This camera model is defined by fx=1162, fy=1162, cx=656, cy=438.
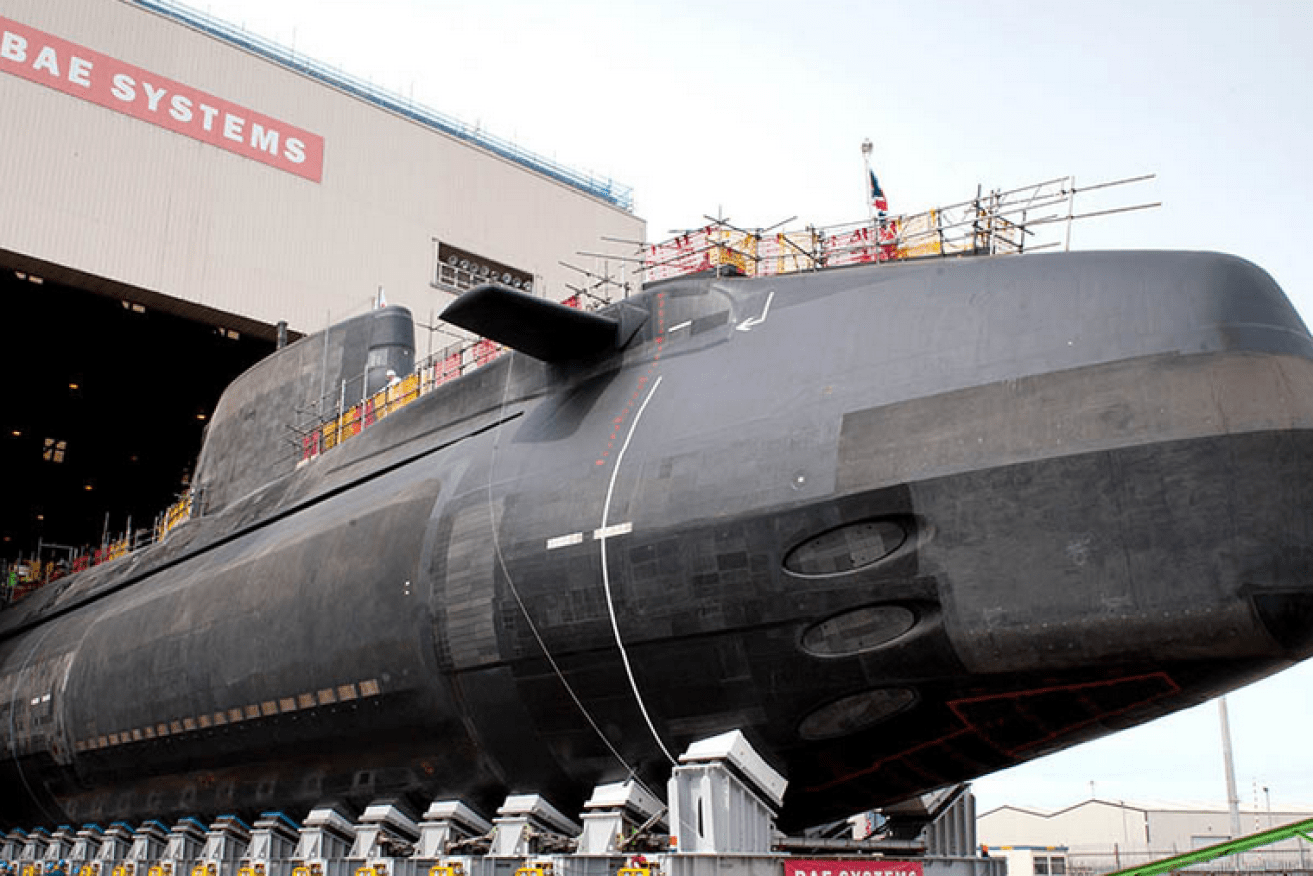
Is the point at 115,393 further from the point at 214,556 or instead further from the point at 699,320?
the point at 699,320

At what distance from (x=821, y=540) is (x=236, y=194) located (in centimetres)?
2932

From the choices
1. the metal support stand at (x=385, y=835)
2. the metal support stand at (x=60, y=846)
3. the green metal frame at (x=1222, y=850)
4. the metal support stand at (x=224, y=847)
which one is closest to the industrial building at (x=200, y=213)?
the metal support stand at (x=60, y=846)

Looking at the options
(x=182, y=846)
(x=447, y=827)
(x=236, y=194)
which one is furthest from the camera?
(x=236, y=194)

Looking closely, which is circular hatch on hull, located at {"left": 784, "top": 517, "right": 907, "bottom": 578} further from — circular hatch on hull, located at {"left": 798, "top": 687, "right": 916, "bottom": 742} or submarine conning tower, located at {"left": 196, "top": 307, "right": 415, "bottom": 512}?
submarine conning tower, located at {"left": 196, "top": 307, "right": 415, "bottom": 512}

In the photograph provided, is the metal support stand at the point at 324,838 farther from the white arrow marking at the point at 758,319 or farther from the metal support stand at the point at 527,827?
the white arrow marking at the point at 758,319

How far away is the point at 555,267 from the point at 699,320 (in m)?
32.2

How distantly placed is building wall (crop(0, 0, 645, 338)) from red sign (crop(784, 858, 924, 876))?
27.9 m

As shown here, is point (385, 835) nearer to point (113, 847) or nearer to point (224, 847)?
point (224, 847)

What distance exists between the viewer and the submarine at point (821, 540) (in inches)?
329

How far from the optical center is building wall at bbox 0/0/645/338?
1206 inches

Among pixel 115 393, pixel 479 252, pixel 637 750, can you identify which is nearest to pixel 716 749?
pixel 637 750

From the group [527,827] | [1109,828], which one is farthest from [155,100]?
[1109,828]

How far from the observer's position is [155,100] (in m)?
32.9

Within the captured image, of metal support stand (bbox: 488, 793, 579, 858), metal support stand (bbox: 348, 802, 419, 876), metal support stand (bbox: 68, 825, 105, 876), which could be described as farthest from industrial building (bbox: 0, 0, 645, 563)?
metal support stand (bbox: 488, 793, 579, 858)
